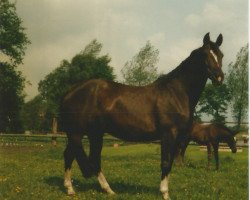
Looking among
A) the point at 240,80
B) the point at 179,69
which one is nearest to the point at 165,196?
the point at 179,69

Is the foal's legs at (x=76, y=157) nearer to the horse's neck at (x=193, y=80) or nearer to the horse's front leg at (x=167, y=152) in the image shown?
the horse's front leg at (x=167, y=152)

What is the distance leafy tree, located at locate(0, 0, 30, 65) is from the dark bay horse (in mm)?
20980

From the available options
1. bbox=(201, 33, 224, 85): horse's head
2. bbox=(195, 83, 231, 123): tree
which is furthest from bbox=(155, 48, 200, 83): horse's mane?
bbox=(195, 83, 231, 123): tree

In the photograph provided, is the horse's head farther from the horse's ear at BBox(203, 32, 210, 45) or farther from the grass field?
the grass field

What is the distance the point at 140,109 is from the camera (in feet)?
25.6

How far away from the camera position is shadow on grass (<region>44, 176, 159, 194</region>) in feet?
26.8

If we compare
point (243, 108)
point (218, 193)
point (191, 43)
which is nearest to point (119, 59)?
point (191, 43)

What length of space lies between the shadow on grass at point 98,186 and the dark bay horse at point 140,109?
1.57ft

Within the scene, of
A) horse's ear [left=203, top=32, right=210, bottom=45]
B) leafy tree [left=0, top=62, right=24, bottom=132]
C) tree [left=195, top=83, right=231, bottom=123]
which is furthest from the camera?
tree [left=195, top=83, right=231, bottom=123]

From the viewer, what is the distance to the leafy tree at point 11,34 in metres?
28.7

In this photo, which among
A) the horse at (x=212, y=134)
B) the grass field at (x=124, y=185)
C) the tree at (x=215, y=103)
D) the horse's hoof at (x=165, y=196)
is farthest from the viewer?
the tree at (x=215, y=103)

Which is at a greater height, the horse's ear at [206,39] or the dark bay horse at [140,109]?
the horse's ear at [206,39]

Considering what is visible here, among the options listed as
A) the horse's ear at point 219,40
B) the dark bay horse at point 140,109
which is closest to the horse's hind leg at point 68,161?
the dark bay horse at point 140,109

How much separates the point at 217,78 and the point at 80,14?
3579mm
